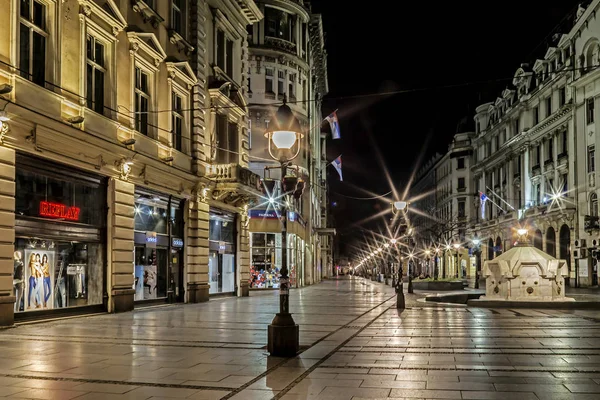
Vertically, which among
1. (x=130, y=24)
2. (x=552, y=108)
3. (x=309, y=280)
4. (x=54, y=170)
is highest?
(x=552, y=108)

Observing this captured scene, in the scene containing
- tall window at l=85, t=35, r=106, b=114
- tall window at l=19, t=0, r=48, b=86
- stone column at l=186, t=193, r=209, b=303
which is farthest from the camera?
stone column at l=186, t=193, r=209, b=303

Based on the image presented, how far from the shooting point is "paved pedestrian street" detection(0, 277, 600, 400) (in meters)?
9.02

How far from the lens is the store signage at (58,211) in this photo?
19.2m

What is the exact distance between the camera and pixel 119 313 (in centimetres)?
2255

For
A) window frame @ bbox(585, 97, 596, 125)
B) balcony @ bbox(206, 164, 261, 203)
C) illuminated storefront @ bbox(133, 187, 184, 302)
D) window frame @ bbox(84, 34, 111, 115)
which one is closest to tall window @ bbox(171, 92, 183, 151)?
illuminated storefront @ bbox(133, 187, 184, 302)

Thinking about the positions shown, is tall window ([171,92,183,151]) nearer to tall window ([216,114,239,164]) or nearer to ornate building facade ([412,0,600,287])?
tall window ([216,114,239,164])

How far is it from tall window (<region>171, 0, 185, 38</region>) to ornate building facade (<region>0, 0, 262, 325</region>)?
0.26 feet

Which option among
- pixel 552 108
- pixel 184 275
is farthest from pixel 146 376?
pixel 552 108

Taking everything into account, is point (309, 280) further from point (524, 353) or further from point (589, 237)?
point (524, 353)

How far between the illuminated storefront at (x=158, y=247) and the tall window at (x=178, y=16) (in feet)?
22.9

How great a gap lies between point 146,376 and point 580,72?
5347 cm

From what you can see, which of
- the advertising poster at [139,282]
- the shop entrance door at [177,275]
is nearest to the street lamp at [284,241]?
the advertising poster at [139,282]

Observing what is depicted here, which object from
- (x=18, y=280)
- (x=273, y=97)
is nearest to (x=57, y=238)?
(x=18, y=280)

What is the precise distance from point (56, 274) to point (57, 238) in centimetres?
104
